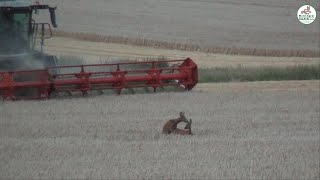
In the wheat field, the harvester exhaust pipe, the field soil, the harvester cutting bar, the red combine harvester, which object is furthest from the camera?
the field soil

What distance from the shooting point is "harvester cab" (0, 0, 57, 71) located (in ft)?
44.1

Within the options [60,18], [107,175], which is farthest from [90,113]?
[60,18]

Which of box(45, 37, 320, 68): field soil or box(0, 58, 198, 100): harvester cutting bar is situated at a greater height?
box(0, 58, 198, 100): harvester cutting bar

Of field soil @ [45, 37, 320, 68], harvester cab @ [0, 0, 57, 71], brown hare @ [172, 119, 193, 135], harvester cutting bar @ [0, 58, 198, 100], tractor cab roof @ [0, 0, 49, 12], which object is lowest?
field soil @ [45, 37, 320, 68]

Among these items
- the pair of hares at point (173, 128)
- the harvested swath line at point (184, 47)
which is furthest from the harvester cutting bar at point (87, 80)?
the harvested swath line at point (184, 47)

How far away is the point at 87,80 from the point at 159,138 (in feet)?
18.2

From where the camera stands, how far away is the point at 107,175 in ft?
20.9

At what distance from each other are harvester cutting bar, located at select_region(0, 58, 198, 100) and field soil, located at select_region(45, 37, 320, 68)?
6180 mm

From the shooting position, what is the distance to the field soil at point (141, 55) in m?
22.6

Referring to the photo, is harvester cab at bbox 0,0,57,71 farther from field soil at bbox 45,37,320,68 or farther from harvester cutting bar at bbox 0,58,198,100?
field soil at bbox 45,37,320,68

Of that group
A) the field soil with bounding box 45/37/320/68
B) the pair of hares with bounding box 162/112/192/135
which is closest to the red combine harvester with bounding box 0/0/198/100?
the pair of hares with bounding box 162/112/192/135

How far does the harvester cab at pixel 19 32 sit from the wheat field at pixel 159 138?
1.08 meters

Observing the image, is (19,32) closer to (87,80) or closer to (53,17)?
(53,17)

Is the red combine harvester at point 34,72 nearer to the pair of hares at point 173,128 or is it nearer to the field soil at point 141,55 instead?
the pair of hares at point 173,128
